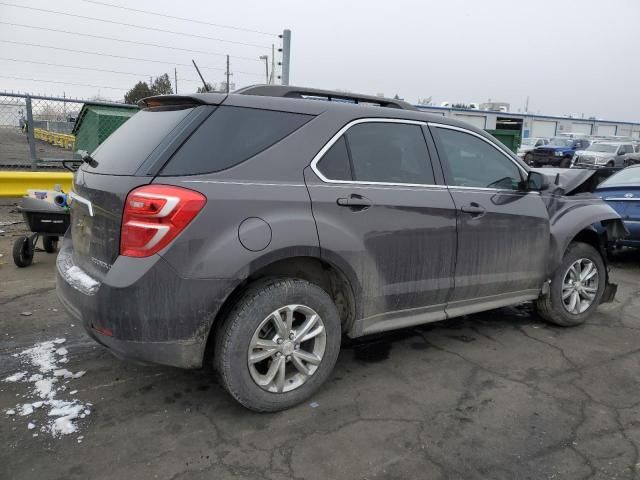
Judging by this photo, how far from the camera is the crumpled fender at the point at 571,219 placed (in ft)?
13.9

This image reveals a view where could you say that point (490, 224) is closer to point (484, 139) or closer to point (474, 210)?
point (474, 210)

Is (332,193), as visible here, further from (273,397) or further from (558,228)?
(558,228)

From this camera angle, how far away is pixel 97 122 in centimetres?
835

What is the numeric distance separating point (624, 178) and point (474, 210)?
15.8ft

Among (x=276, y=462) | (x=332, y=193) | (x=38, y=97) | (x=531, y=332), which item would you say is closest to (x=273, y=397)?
(x=276, y=462)

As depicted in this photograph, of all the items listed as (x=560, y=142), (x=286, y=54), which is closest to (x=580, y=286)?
(x=286, y=54)

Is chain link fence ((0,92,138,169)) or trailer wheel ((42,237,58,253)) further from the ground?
chain link fence ((0,92,138,169))

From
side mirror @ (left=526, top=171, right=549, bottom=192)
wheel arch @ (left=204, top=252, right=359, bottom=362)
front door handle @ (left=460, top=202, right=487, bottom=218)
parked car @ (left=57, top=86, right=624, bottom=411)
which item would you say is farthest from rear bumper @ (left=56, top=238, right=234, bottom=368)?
side mirror @ (left=526, top=171, right=549, bottom=192)

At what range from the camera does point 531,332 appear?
4.43 metres

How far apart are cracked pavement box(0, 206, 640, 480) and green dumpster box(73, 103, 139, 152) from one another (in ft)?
15.7

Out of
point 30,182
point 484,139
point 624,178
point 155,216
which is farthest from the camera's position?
point 30,182

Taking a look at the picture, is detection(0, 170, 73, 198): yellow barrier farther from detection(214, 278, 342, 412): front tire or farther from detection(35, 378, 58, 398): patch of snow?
detection(214, 278, 342, 412): front tire

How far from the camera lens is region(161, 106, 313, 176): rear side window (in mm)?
2666

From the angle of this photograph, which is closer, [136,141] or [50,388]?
[136,141]
